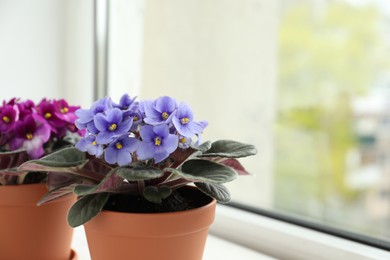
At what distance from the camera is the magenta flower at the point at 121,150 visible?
1.83ft

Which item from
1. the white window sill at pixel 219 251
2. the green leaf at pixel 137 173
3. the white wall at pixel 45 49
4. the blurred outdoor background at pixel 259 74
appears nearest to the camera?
the green leaf at pixel 137 173

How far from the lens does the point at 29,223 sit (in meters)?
0.72

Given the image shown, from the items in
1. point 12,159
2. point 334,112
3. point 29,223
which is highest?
point 12,159

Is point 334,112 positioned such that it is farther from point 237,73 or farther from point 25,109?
point 25,109

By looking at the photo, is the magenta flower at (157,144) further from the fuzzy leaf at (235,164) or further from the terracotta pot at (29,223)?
the terracotta pot at (29,223)

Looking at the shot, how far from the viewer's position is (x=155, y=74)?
1.69 meters

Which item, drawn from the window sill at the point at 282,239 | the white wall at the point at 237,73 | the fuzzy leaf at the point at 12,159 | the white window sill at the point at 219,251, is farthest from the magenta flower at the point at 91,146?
the white wall at the point at 237,73

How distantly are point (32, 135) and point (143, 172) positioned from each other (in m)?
0.32

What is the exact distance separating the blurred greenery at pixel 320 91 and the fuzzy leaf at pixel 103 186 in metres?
3.69

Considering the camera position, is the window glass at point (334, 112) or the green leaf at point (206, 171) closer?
the green leaf at point (206, 171)

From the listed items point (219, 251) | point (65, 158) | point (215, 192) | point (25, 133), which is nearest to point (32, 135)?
point (25, 133)

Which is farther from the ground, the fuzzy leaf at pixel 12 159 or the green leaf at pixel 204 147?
the green leaf at pixel 204 147

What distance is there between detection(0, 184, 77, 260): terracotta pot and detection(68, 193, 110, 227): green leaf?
18cm

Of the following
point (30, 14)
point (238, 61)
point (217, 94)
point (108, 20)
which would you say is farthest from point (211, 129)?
point (30, 14)
